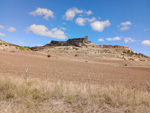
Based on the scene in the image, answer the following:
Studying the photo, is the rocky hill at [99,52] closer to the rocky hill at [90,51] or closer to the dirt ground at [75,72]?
the rocky hill at [90,51]

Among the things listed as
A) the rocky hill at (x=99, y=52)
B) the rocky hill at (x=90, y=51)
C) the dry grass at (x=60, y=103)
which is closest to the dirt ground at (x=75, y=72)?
the dry grass at (x=60, y=103)

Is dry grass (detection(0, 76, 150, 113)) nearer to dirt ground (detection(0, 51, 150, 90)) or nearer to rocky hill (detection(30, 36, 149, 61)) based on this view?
dirt ground (detection(0, 51, 150, 90))

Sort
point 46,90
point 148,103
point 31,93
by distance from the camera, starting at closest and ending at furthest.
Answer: point 148,103
point 31,93
point 46,90

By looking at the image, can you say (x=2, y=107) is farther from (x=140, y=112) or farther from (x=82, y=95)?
(x=140, y=112)

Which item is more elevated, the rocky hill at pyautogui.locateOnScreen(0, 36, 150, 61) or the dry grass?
the rocky hill at pyautogui.locateOnScreen(0, 36, 150, 61)

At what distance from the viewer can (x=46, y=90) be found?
6152 mm

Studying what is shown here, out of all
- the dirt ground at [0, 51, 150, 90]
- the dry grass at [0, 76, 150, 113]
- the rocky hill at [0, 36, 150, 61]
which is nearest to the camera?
the dry grass at [0, 76, 150, 113]

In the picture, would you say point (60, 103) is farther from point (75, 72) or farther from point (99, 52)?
point (99, 52)

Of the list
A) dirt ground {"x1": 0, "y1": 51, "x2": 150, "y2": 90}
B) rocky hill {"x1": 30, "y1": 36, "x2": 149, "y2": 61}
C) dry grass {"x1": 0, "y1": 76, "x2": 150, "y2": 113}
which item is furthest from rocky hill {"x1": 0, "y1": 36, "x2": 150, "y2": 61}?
dry grass {"x1": 0, "y1": 76, "x2": 150, "y2": 113}

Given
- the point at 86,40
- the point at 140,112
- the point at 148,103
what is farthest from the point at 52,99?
the point at 86,40

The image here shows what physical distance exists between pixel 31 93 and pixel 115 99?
412cm

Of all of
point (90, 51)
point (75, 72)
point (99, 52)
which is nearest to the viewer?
point (75, 72)

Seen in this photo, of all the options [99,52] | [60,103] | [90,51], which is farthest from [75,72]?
[99,52]

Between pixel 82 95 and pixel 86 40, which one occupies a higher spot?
pixel 86 40
